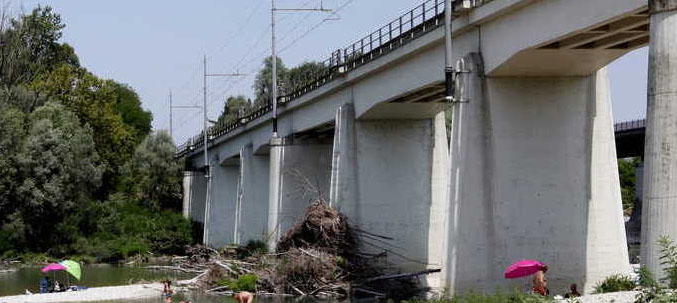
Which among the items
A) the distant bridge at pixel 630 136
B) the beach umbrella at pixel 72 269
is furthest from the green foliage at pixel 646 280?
A: the distant bridge at pixel 630 136

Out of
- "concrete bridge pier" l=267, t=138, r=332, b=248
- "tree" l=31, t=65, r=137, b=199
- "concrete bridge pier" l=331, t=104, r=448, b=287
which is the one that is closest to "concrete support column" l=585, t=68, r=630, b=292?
"concrete bridge pier" l=331, t=104, r=448, b=287

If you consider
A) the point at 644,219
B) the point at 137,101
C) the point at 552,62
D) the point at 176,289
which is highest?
the point at 137,101

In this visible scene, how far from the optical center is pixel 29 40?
4122 inches

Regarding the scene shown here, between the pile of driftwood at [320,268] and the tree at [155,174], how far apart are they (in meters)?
46.7

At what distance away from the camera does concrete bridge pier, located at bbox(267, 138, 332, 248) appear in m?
62.2

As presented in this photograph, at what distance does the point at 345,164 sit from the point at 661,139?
27.0 metres

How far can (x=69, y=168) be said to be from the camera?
247ft

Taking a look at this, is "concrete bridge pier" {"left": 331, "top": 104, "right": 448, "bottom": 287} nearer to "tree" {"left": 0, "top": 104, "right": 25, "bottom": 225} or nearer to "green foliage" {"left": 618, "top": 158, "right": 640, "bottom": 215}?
"tree" {"left": 0, "top": 104, "right": 25, "bottom": 225}

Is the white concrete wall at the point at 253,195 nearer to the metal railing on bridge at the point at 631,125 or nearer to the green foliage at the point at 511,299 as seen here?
the metal railing on bridge at the point at 631,125

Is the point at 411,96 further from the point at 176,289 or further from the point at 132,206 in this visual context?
the point at 132,206

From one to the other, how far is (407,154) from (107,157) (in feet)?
152

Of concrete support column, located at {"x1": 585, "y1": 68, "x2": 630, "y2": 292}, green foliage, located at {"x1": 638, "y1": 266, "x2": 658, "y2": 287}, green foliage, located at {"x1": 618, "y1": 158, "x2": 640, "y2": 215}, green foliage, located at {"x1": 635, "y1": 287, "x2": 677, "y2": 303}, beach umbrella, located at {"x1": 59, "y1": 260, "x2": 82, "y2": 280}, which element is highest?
green foliage, located at {"x1": 618, "y1": 158, "x2": 640, "y2": 215}

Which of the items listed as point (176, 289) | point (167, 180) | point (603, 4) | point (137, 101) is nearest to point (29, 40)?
point (167, 180)

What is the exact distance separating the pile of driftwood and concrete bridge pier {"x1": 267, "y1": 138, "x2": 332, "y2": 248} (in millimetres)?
10341
